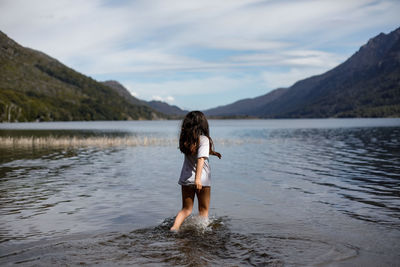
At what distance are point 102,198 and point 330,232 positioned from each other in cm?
994

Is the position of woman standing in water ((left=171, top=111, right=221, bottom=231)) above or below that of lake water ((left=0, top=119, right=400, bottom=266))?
above

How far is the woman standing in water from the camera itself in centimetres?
927

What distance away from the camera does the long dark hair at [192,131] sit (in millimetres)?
9320

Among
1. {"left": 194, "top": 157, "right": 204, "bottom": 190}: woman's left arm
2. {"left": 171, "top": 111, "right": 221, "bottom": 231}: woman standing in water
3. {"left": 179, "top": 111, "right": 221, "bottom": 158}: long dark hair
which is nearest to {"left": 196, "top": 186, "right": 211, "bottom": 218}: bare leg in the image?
{"left": 171, "top": 111, "right": 221, "bottom": 231}: woman standing in water

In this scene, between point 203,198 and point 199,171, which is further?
point 203,198

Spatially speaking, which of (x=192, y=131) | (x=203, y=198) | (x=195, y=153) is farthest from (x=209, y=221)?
(x=192, y=131)

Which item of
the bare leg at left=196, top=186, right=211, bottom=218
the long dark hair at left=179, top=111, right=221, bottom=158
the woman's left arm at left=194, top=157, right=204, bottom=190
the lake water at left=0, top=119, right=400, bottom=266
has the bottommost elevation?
the lake water at left=0, top=119, right=400, bottom=266

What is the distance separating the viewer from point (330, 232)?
35.9ft

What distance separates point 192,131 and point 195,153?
0.61m

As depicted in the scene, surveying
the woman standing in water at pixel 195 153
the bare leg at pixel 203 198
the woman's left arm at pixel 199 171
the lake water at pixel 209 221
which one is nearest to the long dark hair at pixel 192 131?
the woman standing in water at pixel 195 153

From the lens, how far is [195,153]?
372 inches

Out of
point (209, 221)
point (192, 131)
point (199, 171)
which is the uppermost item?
point (192, 131)

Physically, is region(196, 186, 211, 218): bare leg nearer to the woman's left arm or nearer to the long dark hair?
the woman's left arm

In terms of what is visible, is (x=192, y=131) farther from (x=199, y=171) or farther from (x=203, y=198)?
(x=203, y=198)
